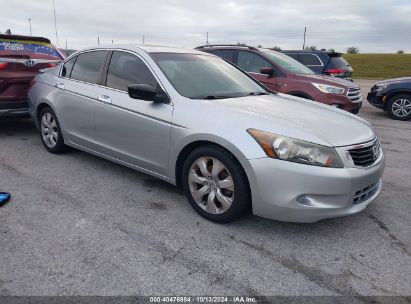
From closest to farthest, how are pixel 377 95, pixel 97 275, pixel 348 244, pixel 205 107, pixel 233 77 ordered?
pixel 97 275 < pixel 348 244 < pixel 205 107 < pixel 233 77 < pixel 377 95

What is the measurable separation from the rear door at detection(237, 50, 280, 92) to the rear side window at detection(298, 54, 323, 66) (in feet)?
11.8

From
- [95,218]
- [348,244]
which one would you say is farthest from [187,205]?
[348,244]

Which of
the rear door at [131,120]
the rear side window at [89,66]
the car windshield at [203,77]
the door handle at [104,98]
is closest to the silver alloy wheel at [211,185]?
the rear door at [131,120]

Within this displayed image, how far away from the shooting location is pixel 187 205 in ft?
12.3

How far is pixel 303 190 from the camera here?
9.54 feet

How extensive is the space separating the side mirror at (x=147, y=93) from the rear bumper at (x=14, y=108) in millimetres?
3175

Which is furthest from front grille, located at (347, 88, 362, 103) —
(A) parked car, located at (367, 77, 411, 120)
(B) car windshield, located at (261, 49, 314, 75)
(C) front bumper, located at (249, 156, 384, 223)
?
(C) front bumper, located at (249, 156, 384, 223)

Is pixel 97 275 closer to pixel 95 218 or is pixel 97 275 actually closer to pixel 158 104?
pixel 95 218

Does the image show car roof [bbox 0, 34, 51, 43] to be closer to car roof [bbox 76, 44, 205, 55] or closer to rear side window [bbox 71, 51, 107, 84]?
rear side window [bbox 71, 51, 107, 84]

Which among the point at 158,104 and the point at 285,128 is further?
the point at 158,104

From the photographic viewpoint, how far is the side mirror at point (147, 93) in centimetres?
356

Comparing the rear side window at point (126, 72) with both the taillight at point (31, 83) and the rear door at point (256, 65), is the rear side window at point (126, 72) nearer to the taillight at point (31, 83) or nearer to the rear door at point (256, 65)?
the taillight at point (31, 83)

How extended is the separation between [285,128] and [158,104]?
1319 millimetres

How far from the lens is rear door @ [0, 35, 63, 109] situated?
18.9 ft
